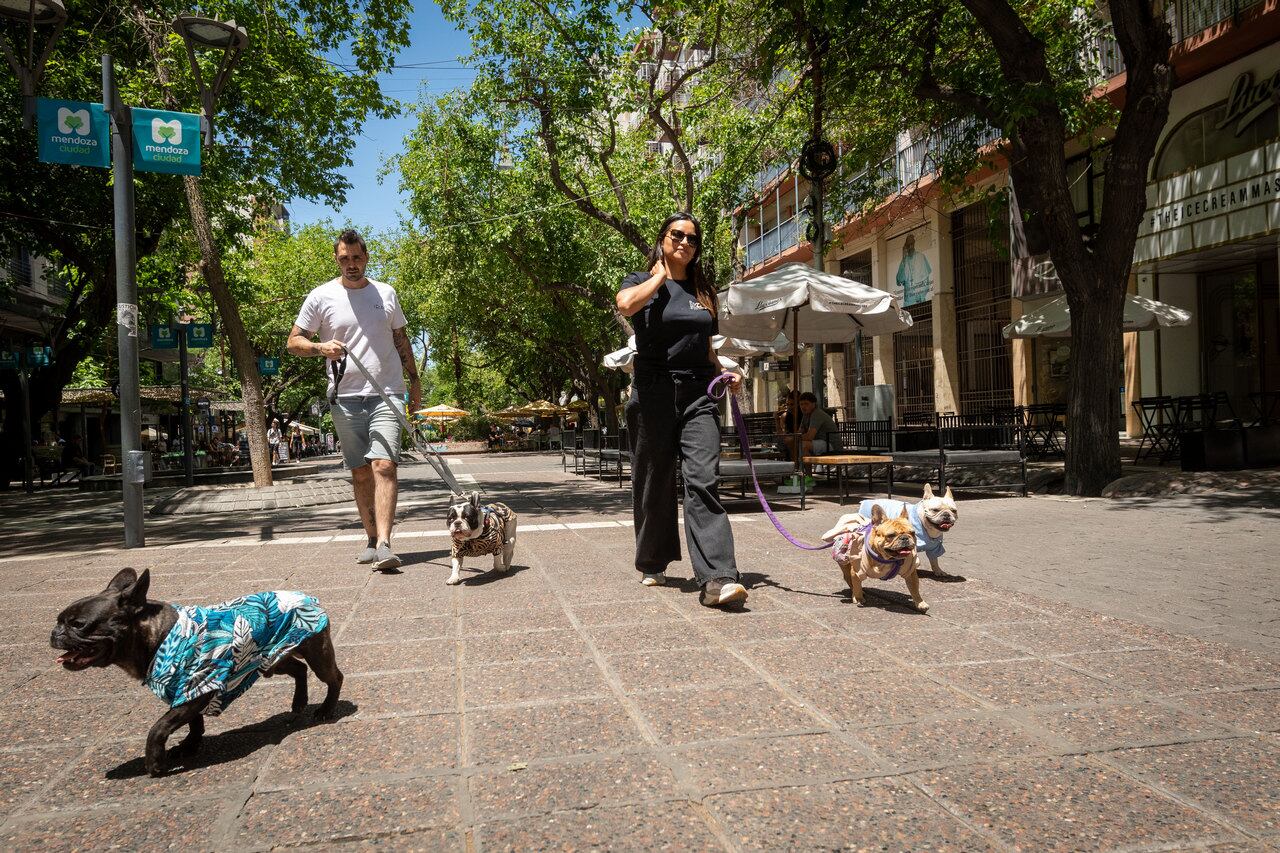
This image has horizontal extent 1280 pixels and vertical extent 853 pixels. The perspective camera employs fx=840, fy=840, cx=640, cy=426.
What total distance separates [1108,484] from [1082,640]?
22.6 ft

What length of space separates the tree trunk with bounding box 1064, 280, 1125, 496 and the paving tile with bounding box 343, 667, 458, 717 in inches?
337

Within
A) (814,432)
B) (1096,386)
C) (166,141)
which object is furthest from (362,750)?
(1096,386)

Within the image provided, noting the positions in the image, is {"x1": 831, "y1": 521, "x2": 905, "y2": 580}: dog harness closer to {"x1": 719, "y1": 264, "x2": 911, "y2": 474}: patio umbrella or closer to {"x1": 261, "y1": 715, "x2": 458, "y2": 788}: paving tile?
{"x1": 261, "y1": 715, "x2": 458, "y2": 788}: paving tile

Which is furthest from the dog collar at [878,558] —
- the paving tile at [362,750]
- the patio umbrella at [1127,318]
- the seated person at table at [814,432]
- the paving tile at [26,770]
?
the patio umbrella at [1127,318]

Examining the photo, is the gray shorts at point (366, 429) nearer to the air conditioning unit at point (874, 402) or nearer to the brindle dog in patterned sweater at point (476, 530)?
the brindle dog in patterned sweater at point (476, 530)

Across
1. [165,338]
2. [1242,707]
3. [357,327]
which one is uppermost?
[165,338]

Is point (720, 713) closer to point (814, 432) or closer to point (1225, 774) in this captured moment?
point (1225, 774)

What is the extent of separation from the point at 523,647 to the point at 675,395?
1540 millimetres

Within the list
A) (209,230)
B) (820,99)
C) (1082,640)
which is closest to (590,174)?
(820,99)

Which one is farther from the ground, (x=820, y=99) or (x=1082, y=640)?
(x=820, y=99)

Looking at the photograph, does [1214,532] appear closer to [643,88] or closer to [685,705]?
[685,705]

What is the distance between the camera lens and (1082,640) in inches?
136

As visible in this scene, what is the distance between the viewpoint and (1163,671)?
9.93ft

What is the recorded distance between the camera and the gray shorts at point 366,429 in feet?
17.4
